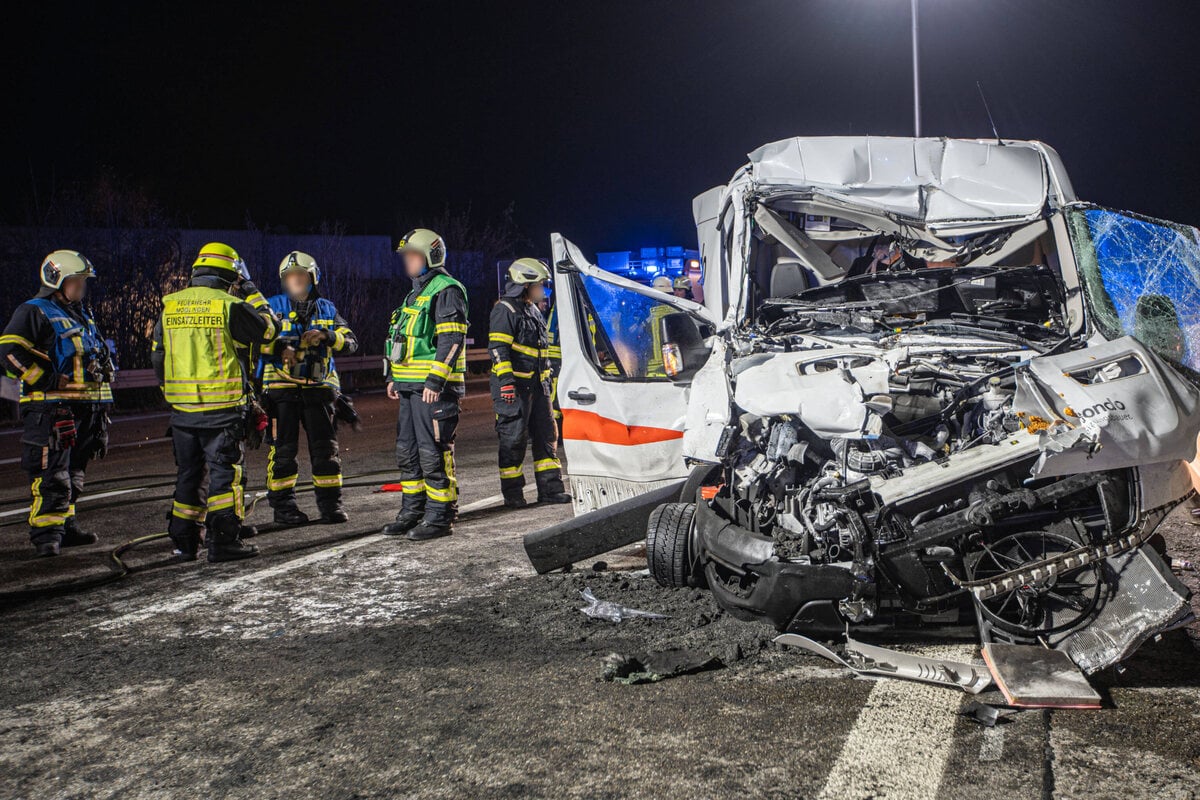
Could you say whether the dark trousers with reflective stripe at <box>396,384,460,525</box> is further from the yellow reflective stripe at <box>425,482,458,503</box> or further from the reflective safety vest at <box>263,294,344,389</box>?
the reflective safety vest at <box>263,294,344,389</box>

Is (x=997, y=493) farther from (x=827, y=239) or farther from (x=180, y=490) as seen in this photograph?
(x=180, y=490)

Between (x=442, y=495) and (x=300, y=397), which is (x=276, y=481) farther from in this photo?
(x=442, y=495)

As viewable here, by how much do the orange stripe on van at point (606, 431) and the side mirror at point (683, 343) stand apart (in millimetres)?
658

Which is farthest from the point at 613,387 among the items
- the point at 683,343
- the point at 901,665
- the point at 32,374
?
the point at 32,374

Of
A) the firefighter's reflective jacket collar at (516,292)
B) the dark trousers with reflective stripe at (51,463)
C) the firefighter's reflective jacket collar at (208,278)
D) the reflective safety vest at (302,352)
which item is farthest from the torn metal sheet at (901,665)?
the dark trousers with reflective stripe at (51,463)

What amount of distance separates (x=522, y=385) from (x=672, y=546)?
3556mm

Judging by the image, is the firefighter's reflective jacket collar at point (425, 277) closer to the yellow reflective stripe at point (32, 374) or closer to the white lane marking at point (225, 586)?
the white lane marking at point (225, 586)

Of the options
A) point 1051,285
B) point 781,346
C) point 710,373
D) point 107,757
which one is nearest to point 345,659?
point 107,757

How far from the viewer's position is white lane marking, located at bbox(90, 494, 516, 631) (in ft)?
15.6

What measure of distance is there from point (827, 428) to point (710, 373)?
2.83 feet

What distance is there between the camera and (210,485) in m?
6.07

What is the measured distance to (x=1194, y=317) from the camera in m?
4.33

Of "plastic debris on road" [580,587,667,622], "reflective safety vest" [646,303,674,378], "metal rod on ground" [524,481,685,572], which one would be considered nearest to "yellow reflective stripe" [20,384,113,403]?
"metal rod on ground" [524,481,685,572]

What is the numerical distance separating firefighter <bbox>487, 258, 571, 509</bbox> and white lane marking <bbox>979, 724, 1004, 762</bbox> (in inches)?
192
